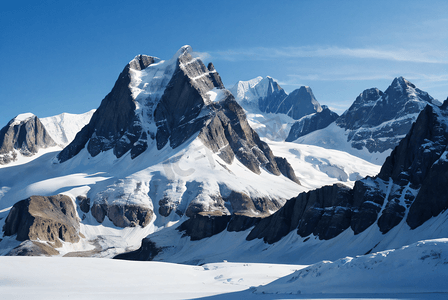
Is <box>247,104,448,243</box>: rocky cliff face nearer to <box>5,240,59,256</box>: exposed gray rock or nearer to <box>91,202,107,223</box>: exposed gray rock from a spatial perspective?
<box>5,240,59,256</box>: exposed gray rock

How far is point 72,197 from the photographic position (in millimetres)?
160125

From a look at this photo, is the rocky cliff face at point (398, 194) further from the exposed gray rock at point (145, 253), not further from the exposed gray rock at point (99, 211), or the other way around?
the exposed gray rock at point (99, 211)

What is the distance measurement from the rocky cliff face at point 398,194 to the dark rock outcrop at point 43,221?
241ft

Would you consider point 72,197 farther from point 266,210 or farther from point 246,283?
point 246,283

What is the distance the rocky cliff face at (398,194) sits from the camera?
72875 mm

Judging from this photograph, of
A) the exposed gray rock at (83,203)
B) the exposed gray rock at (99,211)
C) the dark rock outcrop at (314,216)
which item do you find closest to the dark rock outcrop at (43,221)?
the exposed gray rock at (83,203)

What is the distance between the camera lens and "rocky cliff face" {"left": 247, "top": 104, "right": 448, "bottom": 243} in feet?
239

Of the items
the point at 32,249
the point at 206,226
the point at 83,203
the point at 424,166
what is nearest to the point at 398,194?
the point at 424,166

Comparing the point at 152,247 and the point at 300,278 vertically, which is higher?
the point at 300,278

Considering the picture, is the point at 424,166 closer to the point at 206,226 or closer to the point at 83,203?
the point at 206,226

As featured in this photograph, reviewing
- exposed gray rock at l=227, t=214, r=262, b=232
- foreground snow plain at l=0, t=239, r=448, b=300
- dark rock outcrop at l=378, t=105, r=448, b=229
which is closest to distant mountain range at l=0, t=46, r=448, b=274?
dark rock outcrop at l=378, t=105, r=448, b=229

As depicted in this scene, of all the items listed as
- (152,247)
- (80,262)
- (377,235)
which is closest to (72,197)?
(152,247)

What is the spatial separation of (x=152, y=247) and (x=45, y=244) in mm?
31560

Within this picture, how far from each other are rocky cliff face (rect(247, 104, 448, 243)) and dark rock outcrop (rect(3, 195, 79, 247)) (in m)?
73.5
